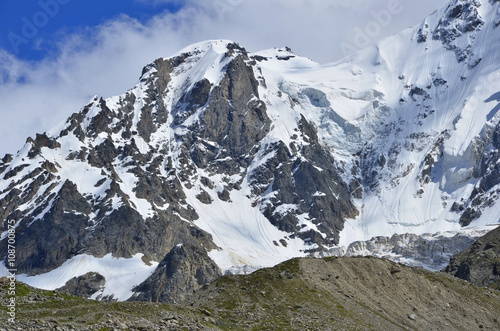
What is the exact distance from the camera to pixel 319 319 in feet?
276

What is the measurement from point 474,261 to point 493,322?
206ft

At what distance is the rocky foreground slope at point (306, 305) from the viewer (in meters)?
69.5

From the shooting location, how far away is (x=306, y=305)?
288 ft

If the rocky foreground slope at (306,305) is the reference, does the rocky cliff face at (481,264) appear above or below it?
above

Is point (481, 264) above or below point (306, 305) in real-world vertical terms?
above

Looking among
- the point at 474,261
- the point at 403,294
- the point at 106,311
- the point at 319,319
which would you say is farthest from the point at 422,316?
the point at 474,261

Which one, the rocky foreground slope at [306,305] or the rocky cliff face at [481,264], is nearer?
the rocky foreground slope at [306,305]

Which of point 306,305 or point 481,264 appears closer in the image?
point 306,305

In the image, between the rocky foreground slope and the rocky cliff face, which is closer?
the rocky foreground slope

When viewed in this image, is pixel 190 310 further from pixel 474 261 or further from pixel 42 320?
pixel 474 261

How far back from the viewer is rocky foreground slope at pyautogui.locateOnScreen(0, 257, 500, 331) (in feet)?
228

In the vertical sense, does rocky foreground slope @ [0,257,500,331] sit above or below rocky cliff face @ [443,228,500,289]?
below

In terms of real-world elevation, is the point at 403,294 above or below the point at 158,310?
above

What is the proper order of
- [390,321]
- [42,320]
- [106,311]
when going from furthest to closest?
[390,321]
[106,311]
[42,320]
